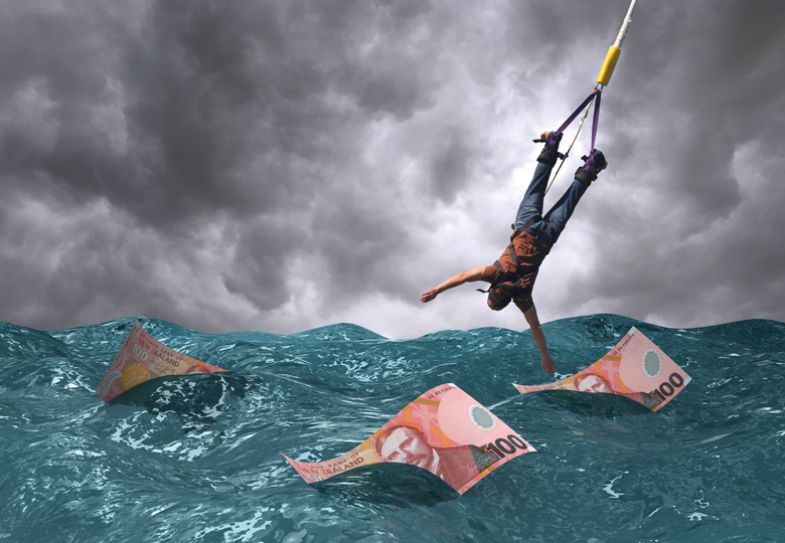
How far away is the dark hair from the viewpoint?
838 centimetres

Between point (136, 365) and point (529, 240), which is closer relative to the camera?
point (529, 240)

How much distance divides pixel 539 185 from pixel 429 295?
78.2 inches

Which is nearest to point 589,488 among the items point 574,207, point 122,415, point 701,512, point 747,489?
point 701,512

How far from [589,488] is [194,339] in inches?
544

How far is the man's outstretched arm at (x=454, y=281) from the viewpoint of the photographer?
26.1ft

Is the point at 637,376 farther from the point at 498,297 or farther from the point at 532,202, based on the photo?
the point at 532,202

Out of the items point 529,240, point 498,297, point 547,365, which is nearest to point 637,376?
point 547,365

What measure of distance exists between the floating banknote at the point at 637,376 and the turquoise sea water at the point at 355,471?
0.64 feet

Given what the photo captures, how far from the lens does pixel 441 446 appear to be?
6.04 m

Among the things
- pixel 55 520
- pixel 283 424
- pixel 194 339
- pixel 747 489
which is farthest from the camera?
pixel 194 339

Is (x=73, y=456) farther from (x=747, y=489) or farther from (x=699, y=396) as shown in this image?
(x=699, y=396)

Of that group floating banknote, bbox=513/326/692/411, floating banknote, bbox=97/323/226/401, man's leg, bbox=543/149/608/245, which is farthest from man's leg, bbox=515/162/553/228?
floating banknote, bbox=97/323/226/401

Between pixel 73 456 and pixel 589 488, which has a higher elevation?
pixel 73 456

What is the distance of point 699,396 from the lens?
10781 mm
